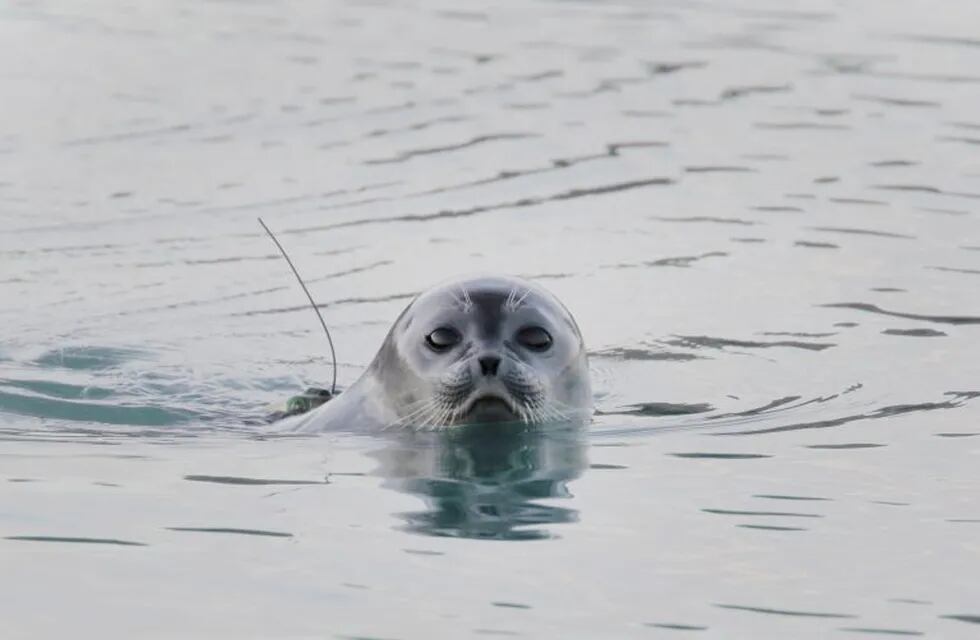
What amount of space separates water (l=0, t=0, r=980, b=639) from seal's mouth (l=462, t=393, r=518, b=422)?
12 centimetres

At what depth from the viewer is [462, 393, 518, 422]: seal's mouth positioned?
25.7 ft

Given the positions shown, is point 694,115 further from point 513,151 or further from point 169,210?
point 169,210

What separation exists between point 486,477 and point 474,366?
1.79 feet

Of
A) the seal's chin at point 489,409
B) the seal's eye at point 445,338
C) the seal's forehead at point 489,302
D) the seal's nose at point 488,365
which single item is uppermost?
the seal's forehead at point 489,302

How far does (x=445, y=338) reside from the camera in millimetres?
8070

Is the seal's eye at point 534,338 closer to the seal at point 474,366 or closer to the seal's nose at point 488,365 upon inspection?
the seal at point 474,366

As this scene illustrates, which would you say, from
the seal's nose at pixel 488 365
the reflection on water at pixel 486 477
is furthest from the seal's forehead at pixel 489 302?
the reflection on water at pixel 486 477

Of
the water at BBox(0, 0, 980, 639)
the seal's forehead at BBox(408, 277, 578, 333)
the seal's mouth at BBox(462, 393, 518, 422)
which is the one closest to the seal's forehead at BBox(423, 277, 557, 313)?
the seal's forehead at BBox(408, 277, 578, 333)

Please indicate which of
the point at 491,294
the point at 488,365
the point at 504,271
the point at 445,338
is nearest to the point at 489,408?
the point at 488,365

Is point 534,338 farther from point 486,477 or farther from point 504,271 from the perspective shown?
point 504,271

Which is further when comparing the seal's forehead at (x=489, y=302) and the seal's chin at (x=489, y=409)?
the seal's forehead at (x=489, y=302)

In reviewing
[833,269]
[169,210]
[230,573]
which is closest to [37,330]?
[169,210]

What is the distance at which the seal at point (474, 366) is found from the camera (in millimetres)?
7883

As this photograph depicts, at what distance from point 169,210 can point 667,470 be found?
586 cm
